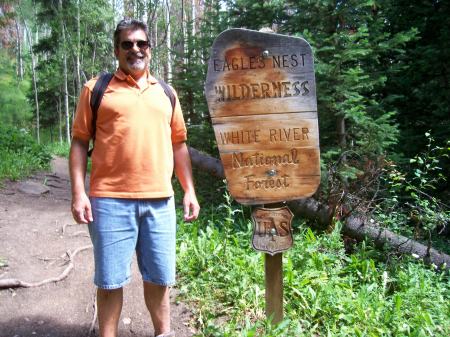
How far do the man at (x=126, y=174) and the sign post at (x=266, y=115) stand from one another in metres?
0.37

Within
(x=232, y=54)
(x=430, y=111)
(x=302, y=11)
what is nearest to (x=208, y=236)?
(x=232, y=54)

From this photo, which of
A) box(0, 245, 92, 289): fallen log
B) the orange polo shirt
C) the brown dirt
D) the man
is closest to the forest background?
the brown dirt

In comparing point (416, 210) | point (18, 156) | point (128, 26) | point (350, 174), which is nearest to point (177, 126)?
point (128, 26)

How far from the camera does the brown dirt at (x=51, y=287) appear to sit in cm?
302

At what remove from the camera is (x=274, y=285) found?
2494mm

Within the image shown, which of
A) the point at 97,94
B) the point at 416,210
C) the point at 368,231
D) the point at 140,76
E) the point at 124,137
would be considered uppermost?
the point at 140,76

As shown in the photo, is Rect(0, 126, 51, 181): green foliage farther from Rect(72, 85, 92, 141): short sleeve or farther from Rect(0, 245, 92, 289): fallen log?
Rect(72, 85, 92, 141): short sleeve

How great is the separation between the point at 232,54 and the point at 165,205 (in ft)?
3.16

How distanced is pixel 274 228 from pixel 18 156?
8.11 m

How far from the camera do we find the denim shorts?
2.18m

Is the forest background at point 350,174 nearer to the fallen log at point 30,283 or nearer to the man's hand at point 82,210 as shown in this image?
the fallen log at point 30,283

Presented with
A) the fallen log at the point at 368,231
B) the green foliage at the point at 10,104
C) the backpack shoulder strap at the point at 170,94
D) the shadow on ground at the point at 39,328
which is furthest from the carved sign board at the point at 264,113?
the green foliage at the point at 10,104

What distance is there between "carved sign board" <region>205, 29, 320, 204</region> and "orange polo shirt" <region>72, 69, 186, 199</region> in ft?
1.21

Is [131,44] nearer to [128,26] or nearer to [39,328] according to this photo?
[128,26]
